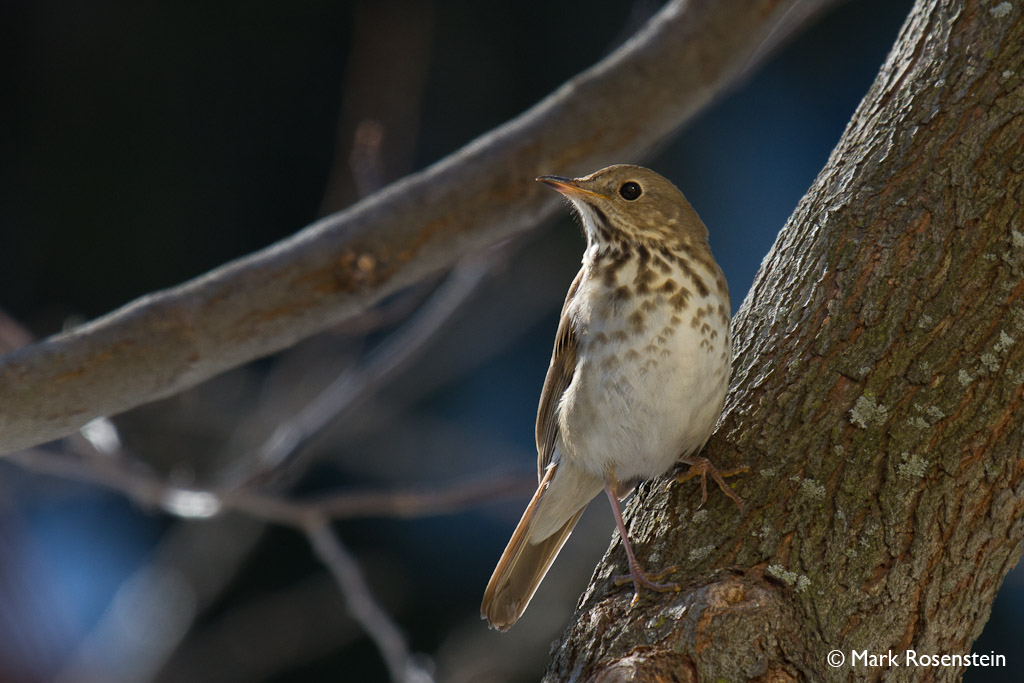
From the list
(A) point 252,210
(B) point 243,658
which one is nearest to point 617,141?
(A) point 252,210

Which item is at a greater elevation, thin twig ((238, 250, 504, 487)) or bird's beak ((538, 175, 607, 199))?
thin twig ((238, 250, 504, 487))

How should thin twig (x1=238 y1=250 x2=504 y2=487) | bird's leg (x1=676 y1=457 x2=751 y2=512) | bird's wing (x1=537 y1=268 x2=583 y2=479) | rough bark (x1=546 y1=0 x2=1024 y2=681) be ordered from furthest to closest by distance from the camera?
thin twig (x1=238 y1=250 x2=504 y2=487) < bird's wing (x1=537 y1=268 x2=583 y2=479) < bird's leg (x1=676 y1=457 x2=751 y2=512) < rough bark (x1=546 y1=0 x2=1024 y2=681)

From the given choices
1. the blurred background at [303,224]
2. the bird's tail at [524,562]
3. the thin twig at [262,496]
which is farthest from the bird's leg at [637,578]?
the blurred background at [303,224]

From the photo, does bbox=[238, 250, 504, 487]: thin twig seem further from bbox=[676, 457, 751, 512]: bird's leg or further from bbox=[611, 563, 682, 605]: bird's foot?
bbox=[611, 563, 682, 605]: bird's foot

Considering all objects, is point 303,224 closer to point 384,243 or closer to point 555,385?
point 384,243

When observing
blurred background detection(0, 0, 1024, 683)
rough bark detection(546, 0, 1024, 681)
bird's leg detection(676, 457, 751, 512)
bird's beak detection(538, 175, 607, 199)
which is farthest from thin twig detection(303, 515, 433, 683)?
blurred background detection(0, 0, 1024, 683)

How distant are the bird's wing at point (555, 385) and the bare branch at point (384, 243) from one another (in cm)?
44

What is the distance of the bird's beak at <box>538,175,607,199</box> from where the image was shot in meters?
2.86

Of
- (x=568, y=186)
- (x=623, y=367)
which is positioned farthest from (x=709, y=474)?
(x=568, y=186)

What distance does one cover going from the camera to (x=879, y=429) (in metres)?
2.14

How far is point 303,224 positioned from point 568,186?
3.48 meters

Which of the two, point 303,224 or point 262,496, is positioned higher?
point 303,224

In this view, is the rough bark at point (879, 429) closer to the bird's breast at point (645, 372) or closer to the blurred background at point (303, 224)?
the bird's breast at point (645, 372)

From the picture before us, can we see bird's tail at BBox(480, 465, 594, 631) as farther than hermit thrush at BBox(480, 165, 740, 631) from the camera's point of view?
Yes
